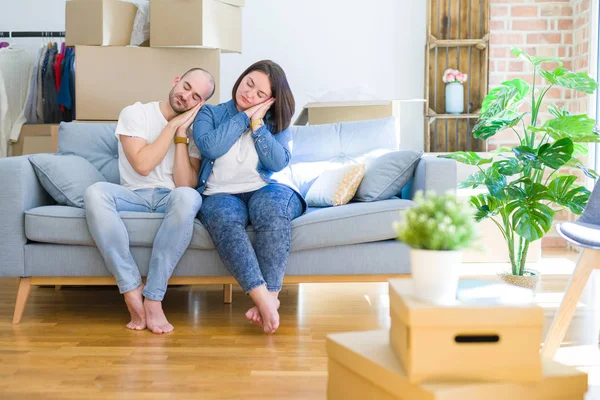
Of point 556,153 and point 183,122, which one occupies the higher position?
point 183,122

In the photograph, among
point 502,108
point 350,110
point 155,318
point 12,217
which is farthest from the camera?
point 350,110

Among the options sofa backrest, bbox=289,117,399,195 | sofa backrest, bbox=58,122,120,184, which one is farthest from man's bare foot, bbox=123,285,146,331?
sofa backrest, bbox=289,117,399,195

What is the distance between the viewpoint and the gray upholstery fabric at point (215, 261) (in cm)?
282

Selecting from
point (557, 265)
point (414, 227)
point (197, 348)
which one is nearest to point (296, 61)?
point (557, 265)

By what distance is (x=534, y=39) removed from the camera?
514 centimetres

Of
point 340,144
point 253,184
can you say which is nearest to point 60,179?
point 253,184

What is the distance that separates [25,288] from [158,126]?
822 millimetres

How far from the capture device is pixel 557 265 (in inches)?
169

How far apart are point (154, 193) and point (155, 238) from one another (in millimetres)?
275

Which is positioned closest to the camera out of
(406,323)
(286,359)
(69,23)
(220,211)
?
(406,323)

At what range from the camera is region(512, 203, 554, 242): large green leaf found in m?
3.23

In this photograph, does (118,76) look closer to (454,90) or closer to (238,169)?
(238,169)

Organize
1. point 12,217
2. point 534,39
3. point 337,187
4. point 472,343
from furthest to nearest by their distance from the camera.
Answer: point 534,39, point 337,187, point 12,217, point 472,343

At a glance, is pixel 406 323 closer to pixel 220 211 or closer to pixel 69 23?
pixel 220 211
